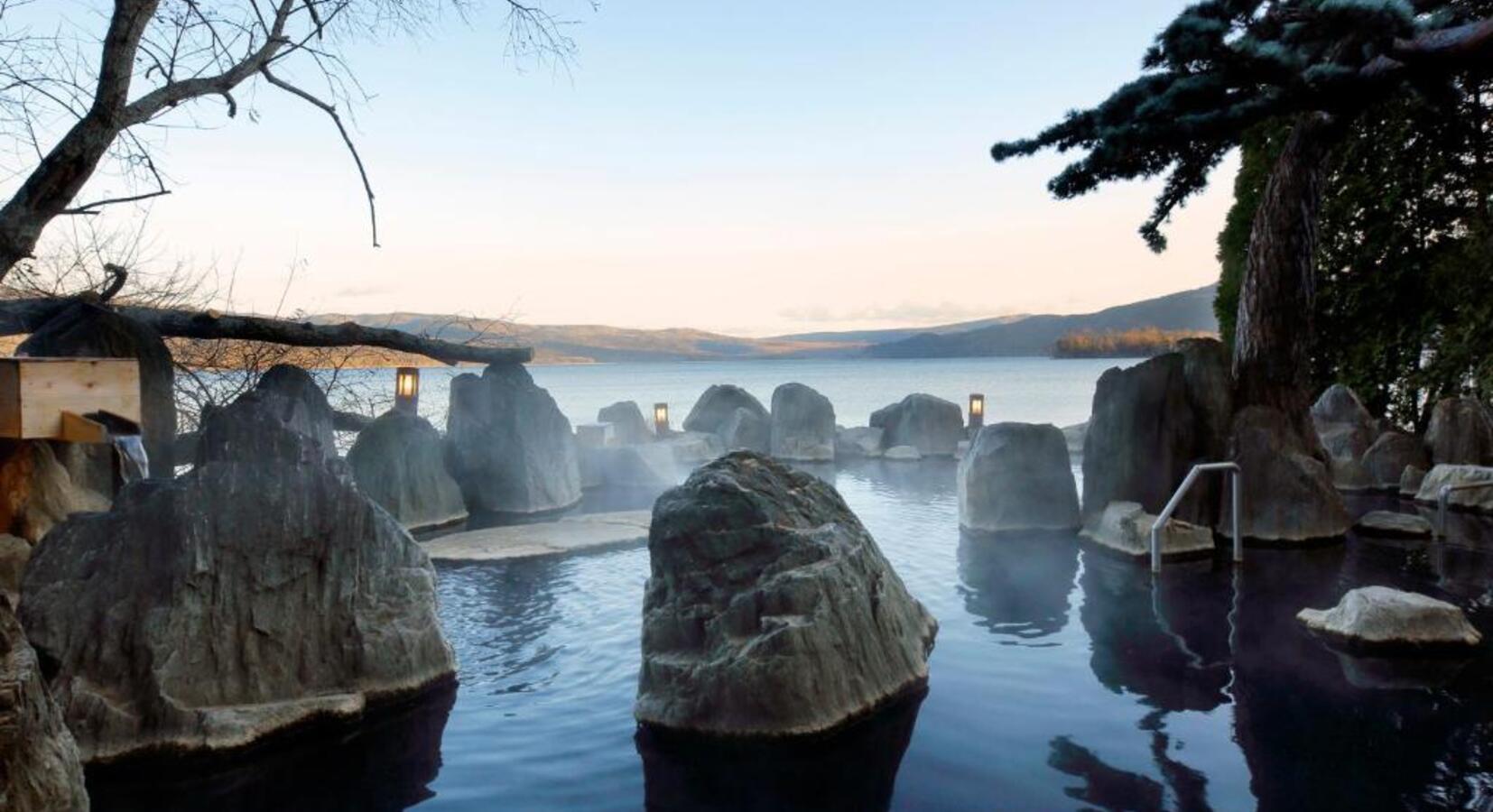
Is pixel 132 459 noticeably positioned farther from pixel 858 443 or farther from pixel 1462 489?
pixel 858 443

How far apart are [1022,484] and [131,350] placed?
10018 millimetres

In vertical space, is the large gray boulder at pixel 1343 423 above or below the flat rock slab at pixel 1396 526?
above

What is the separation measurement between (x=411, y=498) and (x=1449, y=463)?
611 inches

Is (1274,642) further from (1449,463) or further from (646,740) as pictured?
(1449,463)

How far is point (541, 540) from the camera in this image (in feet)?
38.7

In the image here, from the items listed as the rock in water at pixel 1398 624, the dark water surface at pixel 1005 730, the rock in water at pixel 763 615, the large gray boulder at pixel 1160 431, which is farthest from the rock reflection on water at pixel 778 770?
the large gray boulder at pixel 1160 431

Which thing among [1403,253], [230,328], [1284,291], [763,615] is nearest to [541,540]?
[230,328]

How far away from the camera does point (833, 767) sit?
208 inches

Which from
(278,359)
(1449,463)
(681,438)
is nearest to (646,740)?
(278,359)

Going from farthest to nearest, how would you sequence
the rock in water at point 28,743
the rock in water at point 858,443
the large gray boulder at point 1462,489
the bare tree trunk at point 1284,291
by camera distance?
the rock in water at point 858,443, the large gray boulder at point 1462,489, the bare tree trunk at point 1284,291, the rock in water at point 28,743

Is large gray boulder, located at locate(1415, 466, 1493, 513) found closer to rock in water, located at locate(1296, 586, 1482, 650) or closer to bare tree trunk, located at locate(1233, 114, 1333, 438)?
bare tree trunk, located at locate(1233, 114, 1333, 438)

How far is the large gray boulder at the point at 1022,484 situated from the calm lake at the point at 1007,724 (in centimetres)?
284

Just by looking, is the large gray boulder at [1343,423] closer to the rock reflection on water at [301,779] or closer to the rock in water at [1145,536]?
the rock in water at [1145,536]

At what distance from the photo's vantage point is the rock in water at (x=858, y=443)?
23.7m
